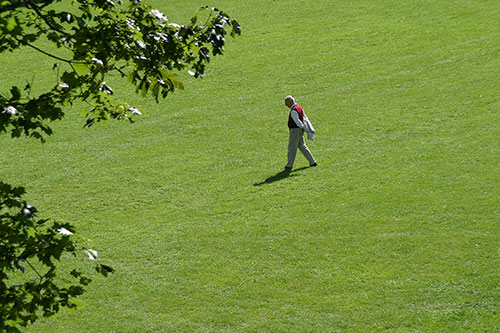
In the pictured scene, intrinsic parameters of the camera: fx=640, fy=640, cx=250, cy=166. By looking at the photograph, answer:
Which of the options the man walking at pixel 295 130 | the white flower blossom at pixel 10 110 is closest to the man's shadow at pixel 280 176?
the man walking at pixel 295 130

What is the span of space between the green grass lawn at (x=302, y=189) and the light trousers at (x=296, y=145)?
37 centimetres

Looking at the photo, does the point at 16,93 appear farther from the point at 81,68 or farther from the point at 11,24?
the point at 81,68

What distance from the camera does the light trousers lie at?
18812 mm

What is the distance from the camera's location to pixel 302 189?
17875 mm

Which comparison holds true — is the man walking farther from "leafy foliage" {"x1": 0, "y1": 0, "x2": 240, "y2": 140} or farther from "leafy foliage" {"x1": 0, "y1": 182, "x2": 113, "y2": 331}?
"leafy foliage" {"x1": 0, "y1": 182, "x2": 113, "y2": 331}

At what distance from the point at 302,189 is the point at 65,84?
11.4 meters

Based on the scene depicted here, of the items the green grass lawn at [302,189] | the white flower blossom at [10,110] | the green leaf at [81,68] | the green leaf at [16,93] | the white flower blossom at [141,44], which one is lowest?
the green grass lawn at [302,189]

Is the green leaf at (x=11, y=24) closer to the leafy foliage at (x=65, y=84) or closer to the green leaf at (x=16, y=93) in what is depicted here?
the leafy foliage at (x=65, y=84)

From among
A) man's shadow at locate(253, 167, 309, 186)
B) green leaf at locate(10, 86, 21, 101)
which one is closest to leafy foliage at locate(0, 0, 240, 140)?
green leaf at locate(10, 86, 21, 101)

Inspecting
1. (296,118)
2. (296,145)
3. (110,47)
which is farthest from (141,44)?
(296,145)

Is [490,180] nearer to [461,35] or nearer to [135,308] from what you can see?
[135,308]

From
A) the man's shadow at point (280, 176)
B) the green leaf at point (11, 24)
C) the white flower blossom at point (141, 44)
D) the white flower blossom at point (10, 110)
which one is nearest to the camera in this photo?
the green leaf at point (11, 24)

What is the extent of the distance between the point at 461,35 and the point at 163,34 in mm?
26763

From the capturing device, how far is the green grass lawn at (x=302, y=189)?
1182 cm
